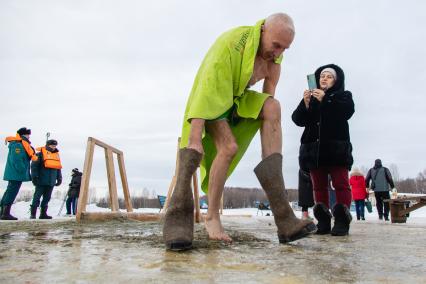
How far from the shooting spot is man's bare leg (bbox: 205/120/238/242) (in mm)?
2248

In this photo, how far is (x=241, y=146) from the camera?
8.50ft

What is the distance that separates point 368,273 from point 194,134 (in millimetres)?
1122

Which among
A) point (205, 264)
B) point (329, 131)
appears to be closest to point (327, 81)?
point (329, 131)

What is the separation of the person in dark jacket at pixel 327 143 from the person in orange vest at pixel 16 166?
558 centimetres

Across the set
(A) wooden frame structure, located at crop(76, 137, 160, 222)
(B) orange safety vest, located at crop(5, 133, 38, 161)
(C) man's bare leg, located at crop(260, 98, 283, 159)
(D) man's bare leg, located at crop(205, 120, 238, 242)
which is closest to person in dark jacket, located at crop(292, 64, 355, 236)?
(C) man's bare leg, located at crop(260, 98, 283, 159)

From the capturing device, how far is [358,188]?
1014 cm

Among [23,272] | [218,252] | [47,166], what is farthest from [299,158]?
[47,166]

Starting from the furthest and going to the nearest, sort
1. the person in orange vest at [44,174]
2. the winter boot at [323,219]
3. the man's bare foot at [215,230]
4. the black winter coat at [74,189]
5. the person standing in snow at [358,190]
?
the black winter coat at [74,189] < the person standing in snow at [358,190] < the person in orange vest at [44,174] < the winter boot at [323,219] < the man's bare foot at [215,230]

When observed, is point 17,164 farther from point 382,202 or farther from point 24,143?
point 382,202

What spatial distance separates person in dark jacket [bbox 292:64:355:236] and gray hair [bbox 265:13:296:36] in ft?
3.13

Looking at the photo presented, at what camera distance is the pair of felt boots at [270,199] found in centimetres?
185

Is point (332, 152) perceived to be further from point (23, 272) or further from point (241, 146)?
point (23, 272)

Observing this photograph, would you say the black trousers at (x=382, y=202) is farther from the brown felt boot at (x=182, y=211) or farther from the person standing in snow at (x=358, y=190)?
the brown felt boot at (x=182, y=211)

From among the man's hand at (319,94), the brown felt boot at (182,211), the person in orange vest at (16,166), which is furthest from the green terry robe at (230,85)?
the person in orange vest at (16,166)
